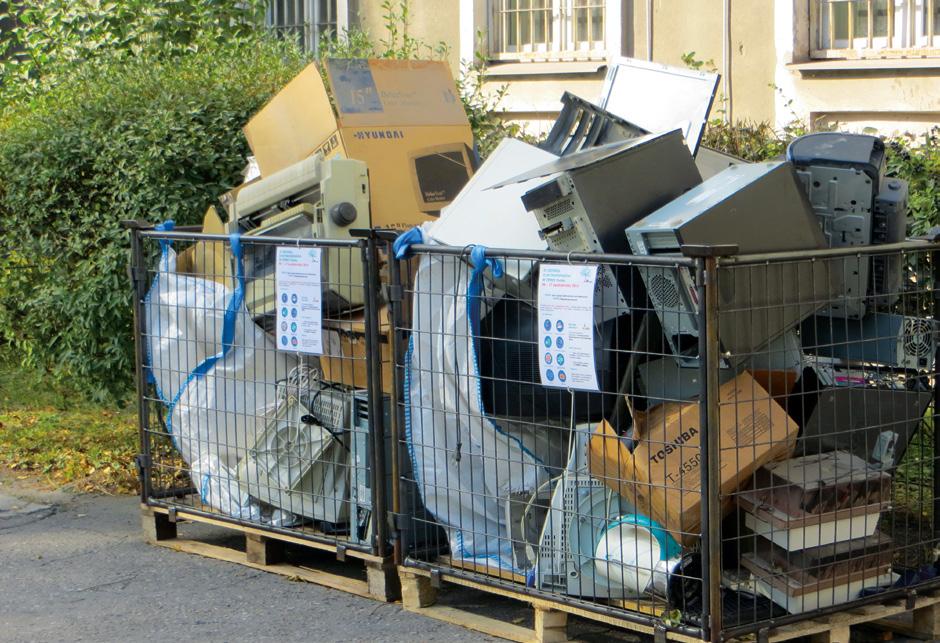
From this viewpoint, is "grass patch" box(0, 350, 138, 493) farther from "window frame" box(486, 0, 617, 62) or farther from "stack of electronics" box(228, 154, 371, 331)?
"window frame" box(486, 0, 617, 62)

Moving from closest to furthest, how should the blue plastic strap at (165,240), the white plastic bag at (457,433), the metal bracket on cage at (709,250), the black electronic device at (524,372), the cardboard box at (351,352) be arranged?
the metal bracket on cage at (709,250) < the black electronic device at (524,372) < the white plastic bag at (457,433) < the cardboard box at (351,352) < the blue plastic strap at (165,240)

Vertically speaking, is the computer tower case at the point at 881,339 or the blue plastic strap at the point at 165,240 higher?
the blue plastic strap at the point at 165,240

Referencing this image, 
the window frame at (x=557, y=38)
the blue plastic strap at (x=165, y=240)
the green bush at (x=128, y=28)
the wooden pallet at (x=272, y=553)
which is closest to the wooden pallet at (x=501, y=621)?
the wooden pallet at (x=272, y=553)

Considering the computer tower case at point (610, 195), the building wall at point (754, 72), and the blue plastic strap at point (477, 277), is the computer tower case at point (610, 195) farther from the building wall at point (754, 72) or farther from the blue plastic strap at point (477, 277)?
the building wall at point (754, 72)

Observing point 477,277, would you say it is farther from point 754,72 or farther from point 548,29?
point 548,29

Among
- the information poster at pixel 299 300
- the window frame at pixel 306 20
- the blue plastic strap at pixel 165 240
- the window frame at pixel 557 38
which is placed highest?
the window frame at pixel 306 20

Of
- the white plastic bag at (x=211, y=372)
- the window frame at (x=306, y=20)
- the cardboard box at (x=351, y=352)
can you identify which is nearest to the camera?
the cardboard box at (x=351, y=352)

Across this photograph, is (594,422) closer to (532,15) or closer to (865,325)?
(865,325)

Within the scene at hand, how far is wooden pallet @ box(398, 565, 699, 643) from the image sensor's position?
3854 mm

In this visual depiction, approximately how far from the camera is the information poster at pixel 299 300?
14.9 feet

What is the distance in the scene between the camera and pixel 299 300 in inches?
181

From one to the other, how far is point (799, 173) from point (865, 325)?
0.54m

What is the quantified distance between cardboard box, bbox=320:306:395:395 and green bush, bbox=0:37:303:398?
6.26 feet

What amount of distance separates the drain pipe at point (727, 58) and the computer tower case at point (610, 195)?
559 cm
